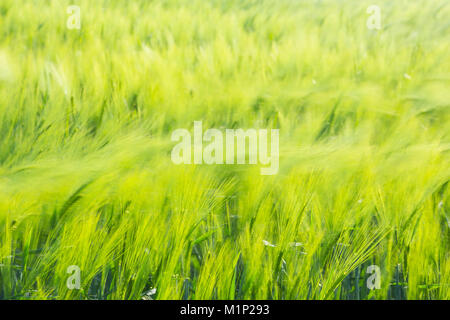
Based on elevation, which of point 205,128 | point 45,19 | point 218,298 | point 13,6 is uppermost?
point 13,6

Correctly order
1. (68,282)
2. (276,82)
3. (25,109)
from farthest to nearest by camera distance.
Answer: (276,82) → (25,109) → (68,282)

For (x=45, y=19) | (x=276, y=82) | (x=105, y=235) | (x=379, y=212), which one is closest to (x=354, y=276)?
(x=379, y=212)

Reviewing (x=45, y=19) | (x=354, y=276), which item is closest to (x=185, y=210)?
(x=354, y=276)

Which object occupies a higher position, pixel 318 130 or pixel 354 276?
pixel 318 130

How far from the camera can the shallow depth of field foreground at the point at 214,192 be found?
77 centimetres

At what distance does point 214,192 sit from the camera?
2.77 ft

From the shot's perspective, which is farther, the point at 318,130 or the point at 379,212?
the point at 318,130

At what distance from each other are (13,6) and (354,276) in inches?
81.4

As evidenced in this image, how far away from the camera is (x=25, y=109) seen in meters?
1.10

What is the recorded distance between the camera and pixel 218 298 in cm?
76

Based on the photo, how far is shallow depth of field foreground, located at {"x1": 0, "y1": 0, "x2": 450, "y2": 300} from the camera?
768mm

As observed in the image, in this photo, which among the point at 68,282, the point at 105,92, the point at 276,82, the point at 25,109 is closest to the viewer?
the point at 68,282

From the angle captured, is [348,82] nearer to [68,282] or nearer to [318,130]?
[318,130]

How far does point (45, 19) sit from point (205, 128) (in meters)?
1.35
